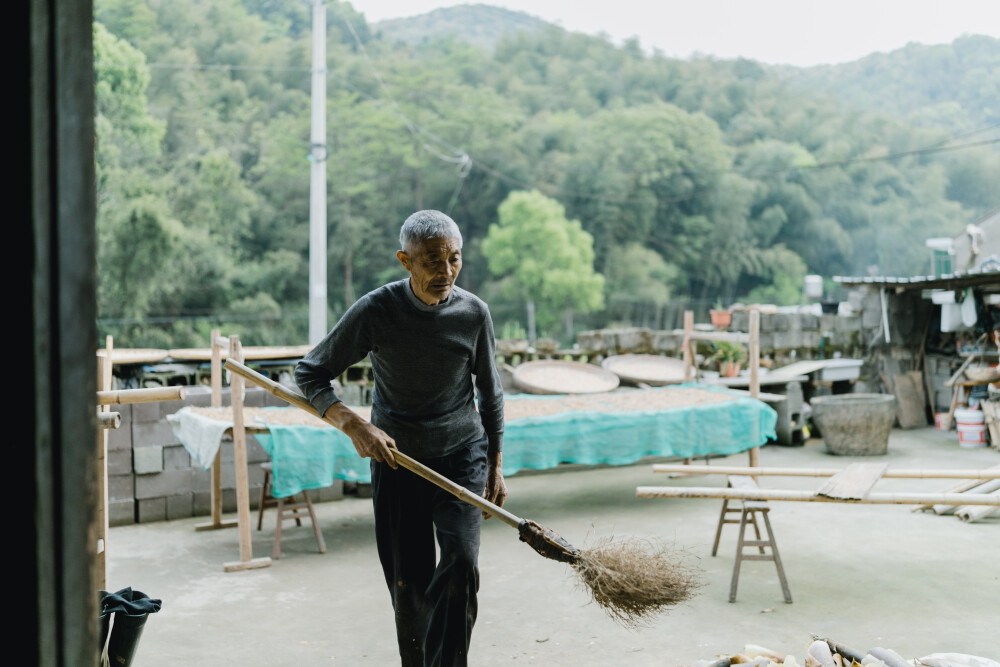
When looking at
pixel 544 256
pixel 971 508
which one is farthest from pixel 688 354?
pixel 544 256

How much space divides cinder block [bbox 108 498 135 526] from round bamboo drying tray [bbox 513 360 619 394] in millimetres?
3546

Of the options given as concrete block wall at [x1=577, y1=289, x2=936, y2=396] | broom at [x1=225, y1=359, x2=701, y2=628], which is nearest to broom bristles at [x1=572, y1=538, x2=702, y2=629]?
broom at [x1=225, y1=359, x2=701, y2=628]

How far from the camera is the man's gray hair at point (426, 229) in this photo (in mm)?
2701

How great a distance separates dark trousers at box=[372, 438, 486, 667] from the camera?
9.03ft

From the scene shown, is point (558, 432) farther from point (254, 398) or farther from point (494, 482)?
point (494, 482)

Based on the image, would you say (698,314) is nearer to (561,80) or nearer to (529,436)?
(561,80)

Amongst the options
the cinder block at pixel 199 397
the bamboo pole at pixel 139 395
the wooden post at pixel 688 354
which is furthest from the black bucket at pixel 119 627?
the wooden post at pixel 688 354

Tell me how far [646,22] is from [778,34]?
830cm

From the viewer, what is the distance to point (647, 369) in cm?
930

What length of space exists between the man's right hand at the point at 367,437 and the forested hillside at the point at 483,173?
24.4 metres

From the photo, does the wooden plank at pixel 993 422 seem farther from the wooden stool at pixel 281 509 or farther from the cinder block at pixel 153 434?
the cinder block at pixel 153 434

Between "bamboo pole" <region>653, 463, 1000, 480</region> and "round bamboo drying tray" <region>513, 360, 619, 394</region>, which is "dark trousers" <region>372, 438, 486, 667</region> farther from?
"round bamboo drying tray" <region>513, 360, 619, 394</region>

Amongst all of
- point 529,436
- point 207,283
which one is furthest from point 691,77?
point 529,436

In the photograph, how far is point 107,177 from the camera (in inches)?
1059
